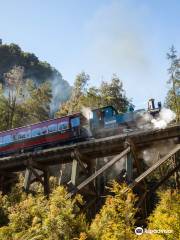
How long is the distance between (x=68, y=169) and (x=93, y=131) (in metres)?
15.8

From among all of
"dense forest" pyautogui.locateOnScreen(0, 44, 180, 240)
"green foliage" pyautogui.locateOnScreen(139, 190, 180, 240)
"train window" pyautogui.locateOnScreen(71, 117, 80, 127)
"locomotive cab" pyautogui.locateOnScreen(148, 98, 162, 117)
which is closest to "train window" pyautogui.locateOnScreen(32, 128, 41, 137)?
"train window" pyautogui.locateOnScreen(71, 117, 80, 127)

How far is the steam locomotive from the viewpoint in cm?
2492

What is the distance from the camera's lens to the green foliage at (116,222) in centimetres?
1248

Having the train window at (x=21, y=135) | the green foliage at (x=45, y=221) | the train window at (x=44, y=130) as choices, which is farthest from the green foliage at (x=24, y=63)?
the green foliage at (x=45, y=221)

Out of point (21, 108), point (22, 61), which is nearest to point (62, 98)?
point (22, 61)

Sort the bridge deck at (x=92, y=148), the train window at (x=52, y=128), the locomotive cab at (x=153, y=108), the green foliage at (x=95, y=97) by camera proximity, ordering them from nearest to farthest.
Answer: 1. the bridge deck at (x=92, y=148)
2. the locomotive cab at (x=153, y=108)
3. the train window at (x=52, y=128)
4. the green foliage at (x=95, y=97)

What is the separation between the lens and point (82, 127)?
24953 mm

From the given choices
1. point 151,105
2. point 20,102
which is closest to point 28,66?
point 20,102

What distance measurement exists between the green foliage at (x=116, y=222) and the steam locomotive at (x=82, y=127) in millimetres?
10478

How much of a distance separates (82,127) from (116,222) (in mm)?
12266

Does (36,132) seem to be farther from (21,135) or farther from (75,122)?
(75,122)

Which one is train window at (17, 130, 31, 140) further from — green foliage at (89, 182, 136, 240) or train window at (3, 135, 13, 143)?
green foliage at (89, 182, 136, 240)

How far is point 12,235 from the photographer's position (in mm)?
15398

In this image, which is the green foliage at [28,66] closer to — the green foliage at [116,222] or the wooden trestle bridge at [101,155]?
the wooden trestle bridge at [101,155]
